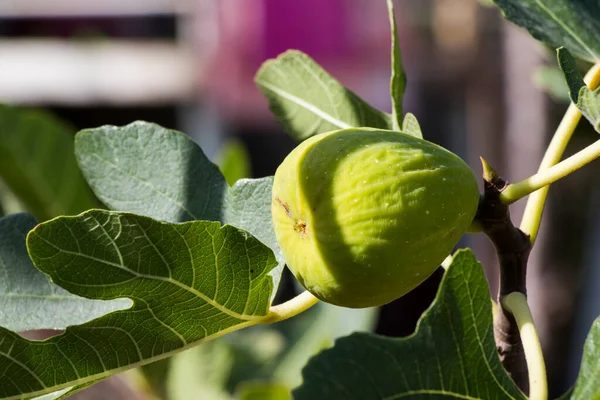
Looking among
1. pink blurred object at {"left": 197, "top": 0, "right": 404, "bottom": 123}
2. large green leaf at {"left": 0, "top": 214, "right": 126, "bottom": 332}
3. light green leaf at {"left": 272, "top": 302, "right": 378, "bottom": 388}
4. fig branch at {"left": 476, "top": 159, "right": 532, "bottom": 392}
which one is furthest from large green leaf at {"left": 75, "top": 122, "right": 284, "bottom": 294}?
pink blurred object at {"left": 197, "top": 0, "right": 404, "bottom": 123}

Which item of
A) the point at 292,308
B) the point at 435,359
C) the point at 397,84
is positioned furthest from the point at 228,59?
the point at 435,359

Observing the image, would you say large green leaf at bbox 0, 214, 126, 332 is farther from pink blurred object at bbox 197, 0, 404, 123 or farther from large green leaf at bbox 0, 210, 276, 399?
pink blurred object at bbox 197, 0, 404, 123

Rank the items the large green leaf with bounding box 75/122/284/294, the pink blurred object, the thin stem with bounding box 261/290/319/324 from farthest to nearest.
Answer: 1. the pink blurred object
2. the large green leaf with bounding box 75/122/284/294
3. the thin stem with bounding box 261/290/319/324

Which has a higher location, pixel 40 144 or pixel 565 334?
pixel 40 144

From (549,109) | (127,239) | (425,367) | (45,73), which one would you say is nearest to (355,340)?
(425,367)

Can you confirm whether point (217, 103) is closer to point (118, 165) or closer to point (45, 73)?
point (45, 73)

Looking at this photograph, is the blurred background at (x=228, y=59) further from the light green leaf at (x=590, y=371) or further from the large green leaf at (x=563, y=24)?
the light green leaf at (x=590, y=371)
